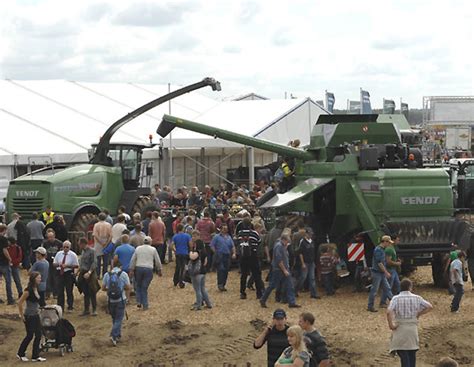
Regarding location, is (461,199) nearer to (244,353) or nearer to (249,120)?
(249,120)

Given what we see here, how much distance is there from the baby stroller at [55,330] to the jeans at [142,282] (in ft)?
8.22

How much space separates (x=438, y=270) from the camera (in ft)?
51.6

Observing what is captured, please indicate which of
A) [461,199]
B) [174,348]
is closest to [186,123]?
[174,348]

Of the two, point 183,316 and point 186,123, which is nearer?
point 183,316

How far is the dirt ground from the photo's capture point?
448 inches

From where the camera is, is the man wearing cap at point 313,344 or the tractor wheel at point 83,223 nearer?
the man wearing cap at point 313,344

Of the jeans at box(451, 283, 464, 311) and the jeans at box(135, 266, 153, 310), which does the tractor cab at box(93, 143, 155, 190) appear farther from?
the jeans at box(451, 283, 464, 311)

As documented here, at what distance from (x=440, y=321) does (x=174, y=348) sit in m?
4.42

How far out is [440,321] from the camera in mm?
13219

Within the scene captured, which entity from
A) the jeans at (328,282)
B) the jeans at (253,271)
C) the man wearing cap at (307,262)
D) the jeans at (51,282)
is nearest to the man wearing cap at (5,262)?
the jeans at (51,282)

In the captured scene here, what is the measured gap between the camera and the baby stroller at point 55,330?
11.6 metres

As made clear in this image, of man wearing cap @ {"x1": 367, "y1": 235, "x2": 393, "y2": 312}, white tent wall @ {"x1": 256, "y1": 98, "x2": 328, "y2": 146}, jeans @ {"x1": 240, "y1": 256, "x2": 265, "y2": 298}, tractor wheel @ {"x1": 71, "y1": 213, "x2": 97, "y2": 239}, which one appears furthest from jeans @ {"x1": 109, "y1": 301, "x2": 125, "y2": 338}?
white tent wall @ {"x1": 256, "y1": 98, "x2": 328, "y2": 146}

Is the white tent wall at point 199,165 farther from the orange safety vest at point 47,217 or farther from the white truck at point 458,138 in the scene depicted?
the white truck at point 458,138

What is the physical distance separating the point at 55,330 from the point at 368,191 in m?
6.73
